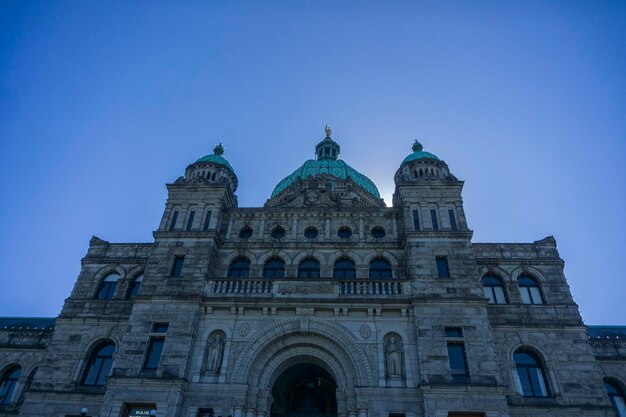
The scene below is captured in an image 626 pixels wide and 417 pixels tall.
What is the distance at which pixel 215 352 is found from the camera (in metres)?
21.1

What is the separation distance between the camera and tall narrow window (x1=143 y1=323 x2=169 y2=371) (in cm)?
2083

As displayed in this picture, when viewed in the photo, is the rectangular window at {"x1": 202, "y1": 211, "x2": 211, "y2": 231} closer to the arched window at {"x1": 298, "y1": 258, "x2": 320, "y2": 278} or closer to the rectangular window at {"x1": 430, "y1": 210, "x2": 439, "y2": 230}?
the arched window at {"x1": 298, "y1": 258, "x2": 320, "y2": 278}

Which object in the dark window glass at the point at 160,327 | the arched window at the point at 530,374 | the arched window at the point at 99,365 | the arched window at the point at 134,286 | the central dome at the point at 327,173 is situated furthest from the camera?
the central dome at the point at 327,173

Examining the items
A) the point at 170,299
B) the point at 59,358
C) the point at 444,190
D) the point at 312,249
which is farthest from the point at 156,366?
the point at 444,190

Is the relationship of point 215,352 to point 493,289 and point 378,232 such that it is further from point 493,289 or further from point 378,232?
point 493,289

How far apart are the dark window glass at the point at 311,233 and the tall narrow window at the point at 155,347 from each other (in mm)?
9211

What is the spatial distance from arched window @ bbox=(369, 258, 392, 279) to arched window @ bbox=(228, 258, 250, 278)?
7.04m

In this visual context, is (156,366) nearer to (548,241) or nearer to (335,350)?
(335,350)

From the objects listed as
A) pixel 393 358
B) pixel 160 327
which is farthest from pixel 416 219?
pixel 160 327

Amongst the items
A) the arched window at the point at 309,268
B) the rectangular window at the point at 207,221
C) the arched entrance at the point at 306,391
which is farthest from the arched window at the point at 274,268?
the arched entrance at the point at 306,391

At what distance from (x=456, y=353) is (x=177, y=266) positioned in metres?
15.1

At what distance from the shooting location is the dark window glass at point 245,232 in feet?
86.4

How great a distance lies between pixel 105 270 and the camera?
2694 centimetres

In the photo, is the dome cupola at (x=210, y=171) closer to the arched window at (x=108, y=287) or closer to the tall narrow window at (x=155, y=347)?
the arched window at (x=108, y=287)
